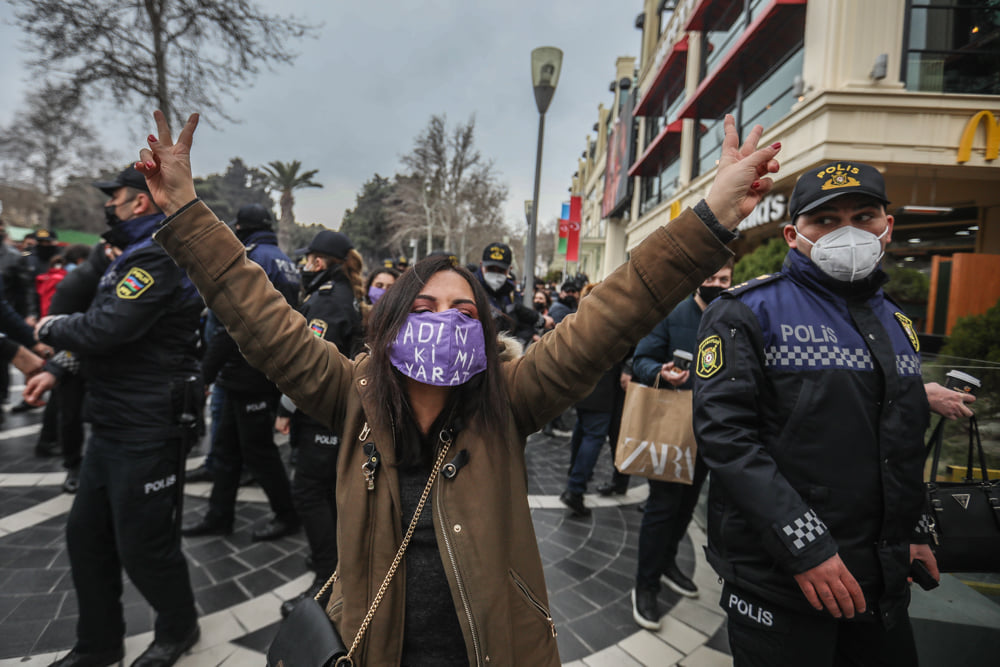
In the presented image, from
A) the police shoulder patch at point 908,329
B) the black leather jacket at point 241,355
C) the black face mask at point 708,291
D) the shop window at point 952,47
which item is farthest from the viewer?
the shop window at point 952,47

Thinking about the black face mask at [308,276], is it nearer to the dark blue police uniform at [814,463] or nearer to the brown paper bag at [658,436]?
the brown paper bag at [658,436]

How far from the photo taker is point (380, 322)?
1.46m

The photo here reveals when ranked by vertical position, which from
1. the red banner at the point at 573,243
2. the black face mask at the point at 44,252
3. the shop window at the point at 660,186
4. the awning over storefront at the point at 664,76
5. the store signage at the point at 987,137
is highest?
the awning over storefront at the point at 664,76

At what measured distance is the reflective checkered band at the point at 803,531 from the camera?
56.8 inches

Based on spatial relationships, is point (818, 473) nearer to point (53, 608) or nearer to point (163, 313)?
point (163, 313)

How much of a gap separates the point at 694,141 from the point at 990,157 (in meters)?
8.22

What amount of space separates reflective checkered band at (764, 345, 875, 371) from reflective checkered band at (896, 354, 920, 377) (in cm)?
11

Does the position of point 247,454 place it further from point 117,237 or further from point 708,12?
point 708,12

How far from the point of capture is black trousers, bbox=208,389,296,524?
142 inches

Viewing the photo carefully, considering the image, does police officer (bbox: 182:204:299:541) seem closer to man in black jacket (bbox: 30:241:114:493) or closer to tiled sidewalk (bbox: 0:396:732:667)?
tiled sidewalk (bbox: 0:396:732:667)

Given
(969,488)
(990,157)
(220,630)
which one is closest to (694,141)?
(990,157)

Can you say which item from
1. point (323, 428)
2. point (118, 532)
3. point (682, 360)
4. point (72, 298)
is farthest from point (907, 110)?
point (118, 532)

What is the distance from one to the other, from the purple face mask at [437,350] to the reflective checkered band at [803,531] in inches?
39.9

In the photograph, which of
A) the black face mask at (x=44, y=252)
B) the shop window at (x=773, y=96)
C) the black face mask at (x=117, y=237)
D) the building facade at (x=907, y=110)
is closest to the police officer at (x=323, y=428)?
the black face mask at (x=117, y=237)
